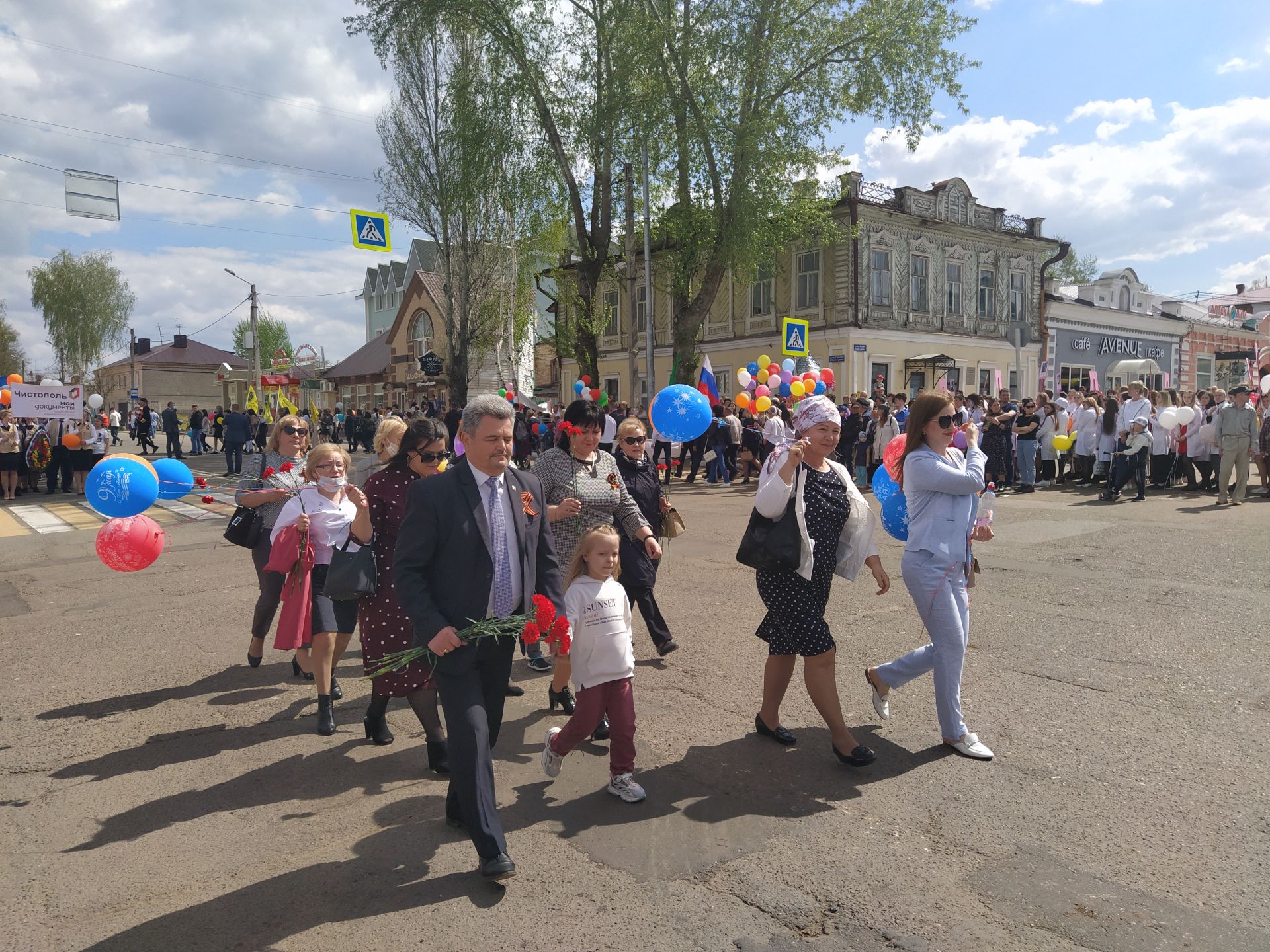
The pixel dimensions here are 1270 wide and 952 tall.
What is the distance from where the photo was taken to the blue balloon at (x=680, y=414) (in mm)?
7043

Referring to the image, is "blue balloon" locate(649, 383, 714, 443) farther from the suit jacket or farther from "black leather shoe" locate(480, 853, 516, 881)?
"black leather shoe" locate(480, 853, 516, 881)

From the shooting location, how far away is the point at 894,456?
5.34 meters

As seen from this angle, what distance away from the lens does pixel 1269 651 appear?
6016 mm

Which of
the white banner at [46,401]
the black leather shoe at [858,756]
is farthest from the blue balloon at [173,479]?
the white banner at [46,401]

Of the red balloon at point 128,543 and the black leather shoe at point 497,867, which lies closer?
the black leather shoe at point 497,867

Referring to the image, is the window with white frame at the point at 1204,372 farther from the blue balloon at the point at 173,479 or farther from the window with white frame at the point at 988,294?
the blue balloon at the point at 173,479

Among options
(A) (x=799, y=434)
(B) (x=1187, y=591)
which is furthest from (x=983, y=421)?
(A) (x=799, y=434)

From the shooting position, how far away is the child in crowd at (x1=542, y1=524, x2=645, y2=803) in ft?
12.9

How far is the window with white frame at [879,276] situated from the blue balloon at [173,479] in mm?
27329

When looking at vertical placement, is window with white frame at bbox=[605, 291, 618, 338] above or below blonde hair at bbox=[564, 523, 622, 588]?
above

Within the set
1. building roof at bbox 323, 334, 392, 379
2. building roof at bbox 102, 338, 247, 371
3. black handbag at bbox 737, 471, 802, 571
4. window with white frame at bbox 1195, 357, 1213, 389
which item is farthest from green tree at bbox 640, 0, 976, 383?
building roof at bbox 102, 338, 247, 371

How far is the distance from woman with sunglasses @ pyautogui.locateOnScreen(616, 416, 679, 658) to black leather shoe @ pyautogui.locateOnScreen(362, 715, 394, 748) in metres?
1.68

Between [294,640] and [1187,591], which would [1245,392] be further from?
[294,640]

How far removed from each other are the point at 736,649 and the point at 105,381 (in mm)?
102313
